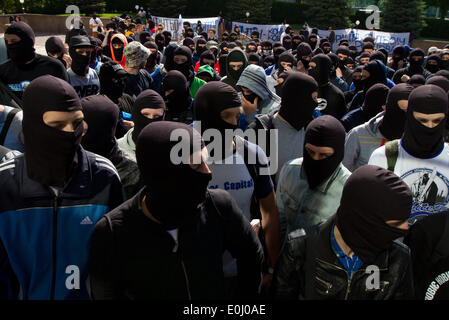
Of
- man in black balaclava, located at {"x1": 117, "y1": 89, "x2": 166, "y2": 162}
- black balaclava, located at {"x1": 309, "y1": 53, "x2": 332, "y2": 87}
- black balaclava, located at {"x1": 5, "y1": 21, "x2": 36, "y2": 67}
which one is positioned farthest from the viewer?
black balaclava, located at {"x1": 309, "y1": 53, "x2": 332, "y2": 87}

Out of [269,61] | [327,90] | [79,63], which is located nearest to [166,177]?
[79,63]

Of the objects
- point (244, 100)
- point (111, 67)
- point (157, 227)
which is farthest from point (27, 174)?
point (111, 67)

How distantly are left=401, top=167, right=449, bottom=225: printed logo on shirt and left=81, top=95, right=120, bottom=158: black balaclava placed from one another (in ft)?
7.93

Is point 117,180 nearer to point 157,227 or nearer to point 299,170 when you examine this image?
point 157,227

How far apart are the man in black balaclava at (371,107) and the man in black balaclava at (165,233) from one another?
3.65 metres

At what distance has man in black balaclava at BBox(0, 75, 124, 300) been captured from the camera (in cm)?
234

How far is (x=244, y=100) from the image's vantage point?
189 inches

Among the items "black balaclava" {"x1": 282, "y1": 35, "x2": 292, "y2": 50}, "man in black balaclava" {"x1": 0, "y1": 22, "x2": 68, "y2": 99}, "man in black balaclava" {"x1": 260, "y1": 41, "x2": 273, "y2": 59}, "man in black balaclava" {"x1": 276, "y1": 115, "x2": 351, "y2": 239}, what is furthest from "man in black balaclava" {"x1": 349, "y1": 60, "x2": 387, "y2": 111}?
"black balaclava" {"x1": 282, "y1": 35, "x2": 292, "y2": 50}

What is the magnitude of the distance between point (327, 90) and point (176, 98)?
96.4 inches

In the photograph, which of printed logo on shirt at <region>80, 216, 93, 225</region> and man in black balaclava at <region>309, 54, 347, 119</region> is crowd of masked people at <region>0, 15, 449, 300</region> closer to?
printed logo on shirt at <region>80, 216, 93, 225</region>

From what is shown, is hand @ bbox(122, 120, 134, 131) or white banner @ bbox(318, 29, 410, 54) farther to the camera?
white banner @ bbox(318, 29, 410, 54)

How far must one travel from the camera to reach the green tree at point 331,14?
3678 centimetres

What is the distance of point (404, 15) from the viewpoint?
35406 millimetres
